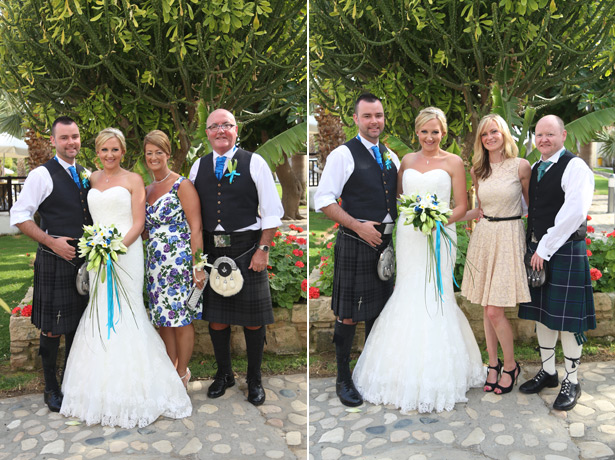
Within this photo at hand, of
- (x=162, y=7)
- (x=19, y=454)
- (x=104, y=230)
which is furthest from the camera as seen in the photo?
(x=162, y=7)

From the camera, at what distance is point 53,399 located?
4.06 meters

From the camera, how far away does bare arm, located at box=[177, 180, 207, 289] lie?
154 inches

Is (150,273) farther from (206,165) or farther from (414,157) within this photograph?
(414,157)

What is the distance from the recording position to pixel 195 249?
394 cm

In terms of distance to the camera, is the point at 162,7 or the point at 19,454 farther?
the point at 162,7

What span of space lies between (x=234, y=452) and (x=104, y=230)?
165 centimetres

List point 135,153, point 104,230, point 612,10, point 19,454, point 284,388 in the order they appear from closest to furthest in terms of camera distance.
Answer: point 19,454 → point 104,230 → point 284,388 → point 612,10 → point 135,153

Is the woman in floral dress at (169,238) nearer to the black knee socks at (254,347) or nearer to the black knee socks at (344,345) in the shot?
the black knee socks at (254,347)

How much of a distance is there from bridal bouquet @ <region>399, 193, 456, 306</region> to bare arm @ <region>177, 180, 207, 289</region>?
1.39 meters

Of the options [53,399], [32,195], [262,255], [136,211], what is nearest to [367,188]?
[262,255]

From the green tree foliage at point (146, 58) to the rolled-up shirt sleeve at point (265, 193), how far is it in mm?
2046

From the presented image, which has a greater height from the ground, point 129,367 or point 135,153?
point 135,153

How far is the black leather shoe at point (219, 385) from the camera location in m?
4.25

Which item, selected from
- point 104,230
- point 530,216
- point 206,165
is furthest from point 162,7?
point 530,216
